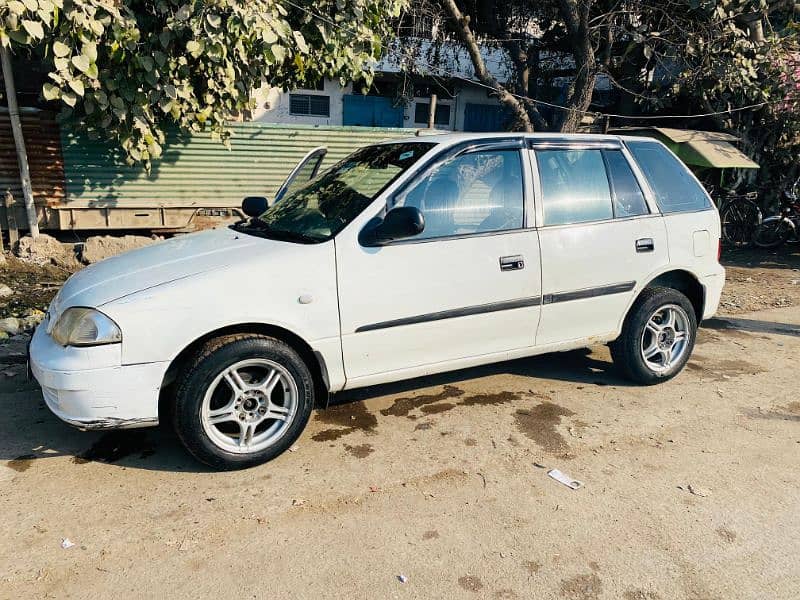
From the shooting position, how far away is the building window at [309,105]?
1603cm

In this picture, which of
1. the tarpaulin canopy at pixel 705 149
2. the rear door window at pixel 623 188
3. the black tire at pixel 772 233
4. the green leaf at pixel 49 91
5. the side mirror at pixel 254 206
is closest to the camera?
the rear door window at pixel 623 188

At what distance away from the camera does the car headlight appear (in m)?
2.84

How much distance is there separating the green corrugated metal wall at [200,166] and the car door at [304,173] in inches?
159

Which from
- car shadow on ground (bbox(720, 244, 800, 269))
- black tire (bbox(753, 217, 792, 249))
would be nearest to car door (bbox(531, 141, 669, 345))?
car shadow on ground (bbox(720, 244, 800, 269))

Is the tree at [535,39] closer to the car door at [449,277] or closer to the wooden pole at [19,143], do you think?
the wooden pole at [19,143]

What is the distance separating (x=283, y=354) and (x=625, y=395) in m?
2.61

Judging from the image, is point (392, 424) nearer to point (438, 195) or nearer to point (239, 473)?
point (239, 473)

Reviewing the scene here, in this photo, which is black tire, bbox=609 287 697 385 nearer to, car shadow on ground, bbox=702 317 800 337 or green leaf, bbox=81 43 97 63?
car shadow on ground, bbox=702 317 800 337

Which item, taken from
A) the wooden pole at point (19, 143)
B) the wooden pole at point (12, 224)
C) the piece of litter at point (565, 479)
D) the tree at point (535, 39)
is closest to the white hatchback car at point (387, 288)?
the piece of litter at point (565, 479)

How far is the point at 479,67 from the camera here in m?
9.70

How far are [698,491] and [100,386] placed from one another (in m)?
3.13

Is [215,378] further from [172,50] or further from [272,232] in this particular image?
[172,50]

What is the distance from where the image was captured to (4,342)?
5078 mm

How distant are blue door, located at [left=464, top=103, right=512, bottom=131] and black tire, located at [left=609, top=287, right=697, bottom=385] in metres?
14.0
